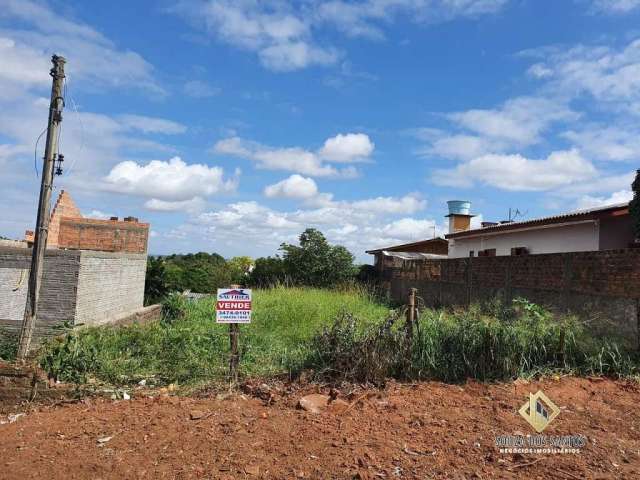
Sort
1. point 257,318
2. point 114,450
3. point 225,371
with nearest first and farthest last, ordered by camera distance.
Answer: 1. point 114,450
2. point 225,371
3. point 257,318

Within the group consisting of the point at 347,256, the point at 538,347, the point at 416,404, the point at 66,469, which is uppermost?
the point at 347,256

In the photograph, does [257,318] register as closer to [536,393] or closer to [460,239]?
[536,393]

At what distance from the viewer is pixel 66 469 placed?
3555 mm

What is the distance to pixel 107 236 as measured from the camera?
18656mm

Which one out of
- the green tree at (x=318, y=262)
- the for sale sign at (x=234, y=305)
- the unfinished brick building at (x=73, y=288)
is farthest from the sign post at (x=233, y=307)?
the green tree at (x=318, y=262)

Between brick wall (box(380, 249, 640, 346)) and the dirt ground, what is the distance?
4.89 ft

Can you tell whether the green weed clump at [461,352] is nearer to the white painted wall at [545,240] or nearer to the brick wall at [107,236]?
the white painted wall at [545,240]

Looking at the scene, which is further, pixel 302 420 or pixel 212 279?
pixel 212 279

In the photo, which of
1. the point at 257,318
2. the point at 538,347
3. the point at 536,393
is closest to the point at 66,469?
the point at 536,393

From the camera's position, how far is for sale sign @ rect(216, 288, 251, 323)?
555cm

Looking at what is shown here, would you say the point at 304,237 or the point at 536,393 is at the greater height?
the point at 304,237

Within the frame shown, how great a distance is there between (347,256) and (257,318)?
11.1 m

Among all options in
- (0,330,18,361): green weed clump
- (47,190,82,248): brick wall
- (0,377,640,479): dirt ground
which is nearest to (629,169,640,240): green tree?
(0,377,640,479): dirt ground

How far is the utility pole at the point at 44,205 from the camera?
228 inches
